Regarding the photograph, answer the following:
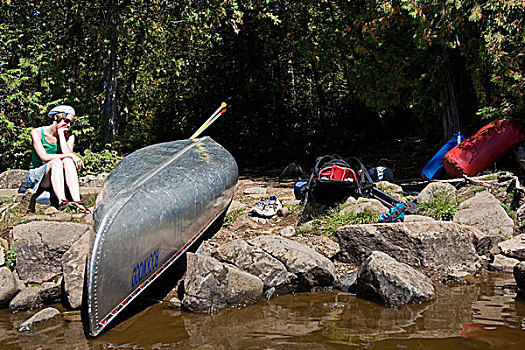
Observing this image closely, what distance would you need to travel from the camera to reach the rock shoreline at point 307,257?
399 cm

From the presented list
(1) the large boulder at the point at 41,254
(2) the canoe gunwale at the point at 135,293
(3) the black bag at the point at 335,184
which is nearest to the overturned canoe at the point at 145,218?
(2) the canoe gunwale at the point at 135,293

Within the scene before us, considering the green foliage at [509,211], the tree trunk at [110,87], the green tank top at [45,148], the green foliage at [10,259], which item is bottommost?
the green foliage at [10,259]

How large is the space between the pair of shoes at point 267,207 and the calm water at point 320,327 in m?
1.81

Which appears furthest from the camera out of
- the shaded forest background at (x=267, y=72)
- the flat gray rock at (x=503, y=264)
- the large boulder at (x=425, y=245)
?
the shaded forest background at (x=267, y=72)

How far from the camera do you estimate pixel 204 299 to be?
392 cm

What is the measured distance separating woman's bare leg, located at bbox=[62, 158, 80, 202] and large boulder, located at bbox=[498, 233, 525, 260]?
4.32m

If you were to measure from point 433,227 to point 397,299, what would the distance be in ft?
3.63

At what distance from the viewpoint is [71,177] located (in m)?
5.57

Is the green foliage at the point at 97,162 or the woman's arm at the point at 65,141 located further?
the green foliage at the point at 97,162

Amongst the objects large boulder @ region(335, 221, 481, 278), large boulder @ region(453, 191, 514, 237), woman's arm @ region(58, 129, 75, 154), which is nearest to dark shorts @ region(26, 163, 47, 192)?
woman's arm @ region(58, 129, 75, 154)

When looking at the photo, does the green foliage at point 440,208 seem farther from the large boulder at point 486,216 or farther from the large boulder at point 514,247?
the large boulder at point 514,247

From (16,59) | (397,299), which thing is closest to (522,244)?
(397,299)

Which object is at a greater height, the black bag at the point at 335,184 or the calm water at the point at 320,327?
the black bag at the point at 335,184

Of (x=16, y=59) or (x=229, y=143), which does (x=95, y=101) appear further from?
(x=229, y=143)
